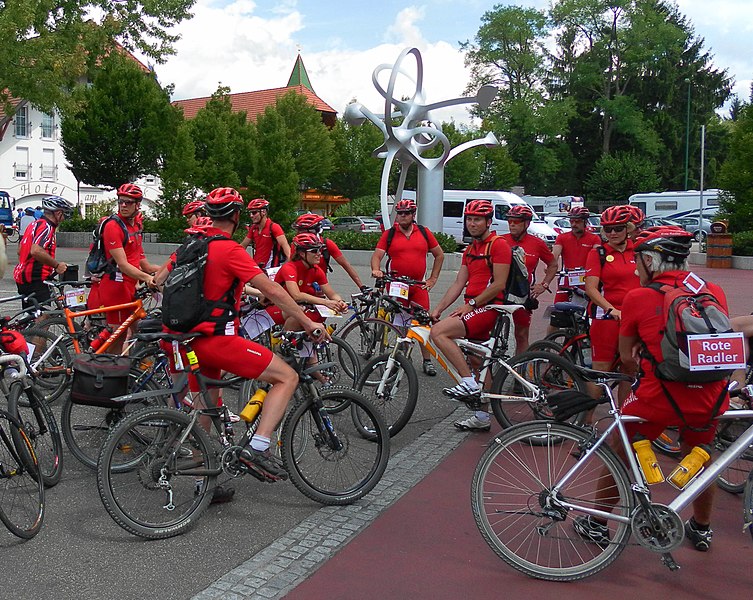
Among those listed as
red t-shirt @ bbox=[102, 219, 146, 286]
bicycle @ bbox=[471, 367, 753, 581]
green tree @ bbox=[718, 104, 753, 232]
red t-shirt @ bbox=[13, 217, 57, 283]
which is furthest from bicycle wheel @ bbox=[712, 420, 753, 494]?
green tree @ bbox=[718, 104, 753, 232]

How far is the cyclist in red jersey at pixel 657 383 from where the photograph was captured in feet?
12.6

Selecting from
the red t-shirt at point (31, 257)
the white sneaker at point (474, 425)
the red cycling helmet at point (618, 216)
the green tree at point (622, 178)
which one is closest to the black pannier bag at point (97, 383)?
the white sneaker at point (474, 425)

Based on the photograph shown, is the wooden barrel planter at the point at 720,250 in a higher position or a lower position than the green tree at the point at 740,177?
lower

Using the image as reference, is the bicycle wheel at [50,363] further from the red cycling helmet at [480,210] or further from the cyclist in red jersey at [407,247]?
the red cycling helmet at [480,210]

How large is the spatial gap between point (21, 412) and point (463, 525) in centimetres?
264

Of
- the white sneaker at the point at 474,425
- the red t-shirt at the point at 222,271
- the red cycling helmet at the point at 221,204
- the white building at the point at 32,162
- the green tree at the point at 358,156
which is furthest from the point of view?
the white building at the point at 32,162

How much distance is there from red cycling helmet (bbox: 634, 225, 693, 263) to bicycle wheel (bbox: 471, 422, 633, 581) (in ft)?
3.06

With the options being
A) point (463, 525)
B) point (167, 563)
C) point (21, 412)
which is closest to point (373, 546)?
point (463, 525)

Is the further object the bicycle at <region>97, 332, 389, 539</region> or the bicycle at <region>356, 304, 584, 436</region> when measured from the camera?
the bicycle at <region>356, 304, 584, 436</region>

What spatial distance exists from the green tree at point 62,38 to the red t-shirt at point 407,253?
51.9 ft

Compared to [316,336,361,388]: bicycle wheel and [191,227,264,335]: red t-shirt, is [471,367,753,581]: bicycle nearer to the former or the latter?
[191,227,264,335]: red t-shirt

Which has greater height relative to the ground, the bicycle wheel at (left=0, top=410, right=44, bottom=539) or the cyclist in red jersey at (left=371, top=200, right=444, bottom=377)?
the cyclist in red jersey at (left=371, top=200, right=444, bottom=377)

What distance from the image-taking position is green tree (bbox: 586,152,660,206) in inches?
2279

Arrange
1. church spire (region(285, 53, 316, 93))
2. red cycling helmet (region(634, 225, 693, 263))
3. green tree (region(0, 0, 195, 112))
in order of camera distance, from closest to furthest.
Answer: red cycling helmet (region(634, 225, 693, 263)) → green tree (region(0, 0, 195, 112)) → church spire (region(285, 53, 316, 93))
